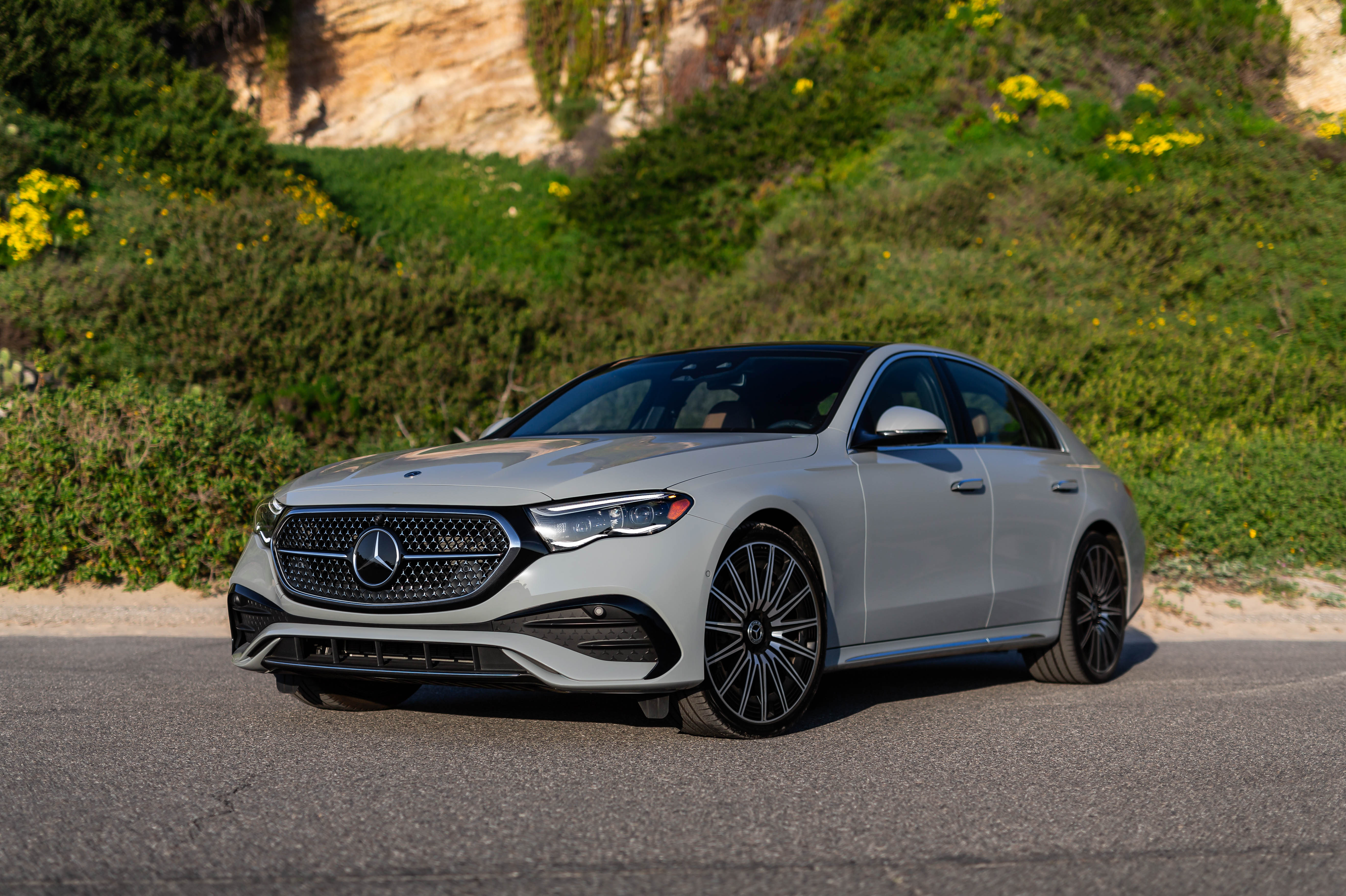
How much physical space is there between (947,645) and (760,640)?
1.42m

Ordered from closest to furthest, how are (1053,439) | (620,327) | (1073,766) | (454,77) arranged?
(1073,766) → (1053,439) → (620,327) → (454,77)

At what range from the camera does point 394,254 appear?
23.6 meters

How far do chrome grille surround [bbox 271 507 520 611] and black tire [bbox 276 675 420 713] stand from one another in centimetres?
57

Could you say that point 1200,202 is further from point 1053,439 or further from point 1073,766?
point 1073,766

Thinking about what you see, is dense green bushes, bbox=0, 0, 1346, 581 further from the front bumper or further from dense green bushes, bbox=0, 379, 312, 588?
the front bumper

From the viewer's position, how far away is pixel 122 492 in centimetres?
952

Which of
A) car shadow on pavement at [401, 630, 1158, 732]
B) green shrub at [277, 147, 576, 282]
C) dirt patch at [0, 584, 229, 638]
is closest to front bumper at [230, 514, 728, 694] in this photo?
car shadow on pavement at [401, 630, 1158, 732]

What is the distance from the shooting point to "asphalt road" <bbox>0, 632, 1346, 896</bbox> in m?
3.31

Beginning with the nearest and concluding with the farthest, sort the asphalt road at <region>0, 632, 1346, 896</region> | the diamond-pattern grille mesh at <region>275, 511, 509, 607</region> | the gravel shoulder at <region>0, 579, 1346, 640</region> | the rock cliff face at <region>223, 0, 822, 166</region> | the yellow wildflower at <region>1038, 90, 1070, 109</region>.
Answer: the asphalt road at <region>0, 632, 1346, 896</region> → the diamond-pattern grille mesh at <region>275, 511, 509, 607</region> → the gravel shoulder at <region>0, 579, 1346, 640</region> → the yellow wildflower at <region>1038, 90, 1070, 109</region> → the rock cliff face at <region>223, 0, 822, 166</region>

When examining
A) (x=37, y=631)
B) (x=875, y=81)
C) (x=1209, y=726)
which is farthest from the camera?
(x=875, y=81)

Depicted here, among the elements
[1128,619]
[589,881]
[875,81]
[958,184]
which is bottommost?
[1128,619]

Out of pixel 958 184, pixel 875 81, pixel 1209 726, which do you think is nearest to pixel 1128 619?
pixel 1209 726

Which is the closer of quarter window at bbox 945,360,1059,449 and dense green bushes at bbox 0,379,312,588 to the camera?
quarter window at bbox 945,360,1059,449

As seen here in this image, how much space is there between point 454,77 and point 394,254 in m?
11.9
